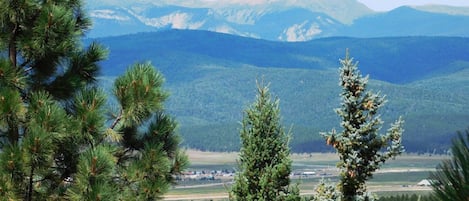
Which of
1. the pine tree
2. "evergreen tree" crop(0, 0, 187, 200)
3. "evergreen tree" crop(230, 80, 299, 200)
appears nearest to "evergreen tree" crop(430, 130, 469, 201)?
"evergreen tree" crop(0, 0, 187, 200)

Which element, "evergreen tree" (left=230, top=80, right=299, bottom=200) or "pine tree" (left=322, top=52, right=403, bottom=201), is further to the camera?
"pine tree" (left=322, top=52, right=403, bottom=201)

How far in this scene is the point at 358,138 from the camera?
1673cm

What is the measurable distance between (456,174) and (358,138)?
10.1 metres

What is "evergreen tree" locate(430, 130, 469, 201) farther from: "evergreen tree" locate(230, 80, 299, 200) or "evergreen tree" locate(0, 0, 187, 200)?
"evergreen tree" locate(230, 80, 299, 200)

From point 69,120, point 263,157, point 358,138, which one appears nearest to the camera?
point 69,120

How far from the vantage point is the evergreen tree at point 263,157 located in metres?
16.7

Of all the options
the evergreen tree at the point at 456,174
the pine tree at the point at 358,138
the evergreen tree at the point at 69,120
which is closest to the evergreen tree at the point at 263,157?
the pine tree at the point at 358,138

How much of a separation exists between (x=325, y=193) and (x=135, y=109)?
5397mm

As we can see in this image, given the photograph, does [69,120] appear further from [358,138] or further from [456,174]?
[456,174]

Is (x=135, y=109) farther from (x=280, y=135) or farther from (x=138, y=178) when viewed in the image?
(x=280, y=135)

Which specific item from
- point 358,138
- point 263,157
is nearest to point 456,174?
point 358,138

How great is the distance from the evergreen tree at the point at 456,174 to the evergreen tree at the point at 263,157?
386 inches

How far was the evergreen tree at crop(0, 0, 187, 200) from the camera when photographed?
1231 centimetres

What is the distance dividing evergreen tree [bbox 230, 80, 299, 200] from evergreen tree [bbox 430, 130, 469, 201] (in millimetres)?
9807
